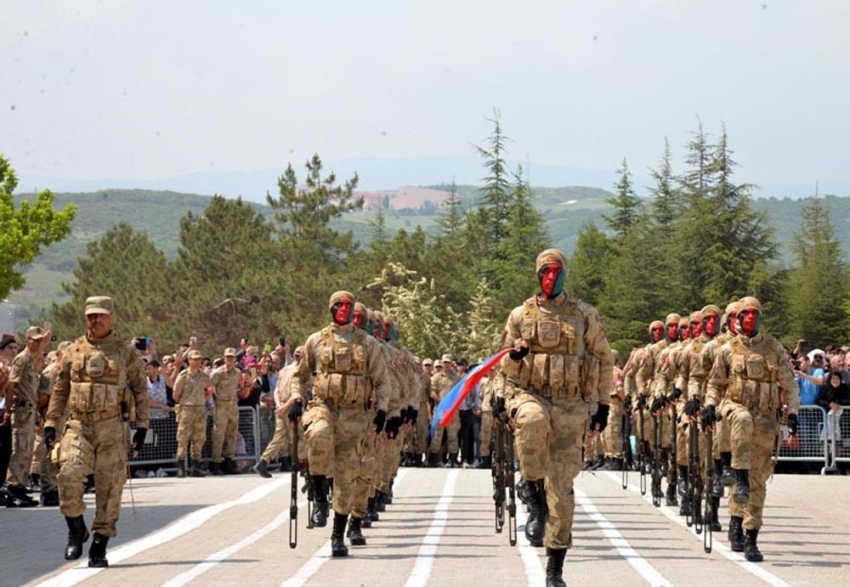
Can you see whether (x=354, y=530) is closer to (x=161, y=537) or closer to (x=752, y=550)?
(x=161, y=537)

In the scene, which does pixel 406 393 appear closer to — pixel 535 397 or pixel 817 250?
pixel 535 397

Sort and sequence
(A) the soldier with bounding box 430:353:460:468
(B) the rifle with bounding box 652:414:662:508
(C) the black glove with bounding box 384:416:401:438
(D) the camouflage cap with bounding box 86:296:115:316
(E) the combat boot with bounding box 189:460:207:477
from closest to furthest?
1. (D) the camouflage cap with bounding box 86:296:115:316
2. (C) the black glove with bounding box 384:416:401:438
3. (B) the rifle with bounding box 652:414:662:508
4. (E) the combat boot with bounding box 189:460:207:477
5. (A) the soldier with bounding box 430:353:460:468

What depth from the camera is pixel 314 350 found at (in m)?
16.8

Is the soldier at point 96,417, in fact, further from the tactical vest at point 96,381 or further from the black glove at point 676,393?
the black glove at point 676,393

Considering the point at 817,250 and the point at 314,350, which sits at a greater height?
the point at 817,250

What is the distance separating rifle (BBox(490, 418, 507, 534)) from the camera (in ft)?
55.9

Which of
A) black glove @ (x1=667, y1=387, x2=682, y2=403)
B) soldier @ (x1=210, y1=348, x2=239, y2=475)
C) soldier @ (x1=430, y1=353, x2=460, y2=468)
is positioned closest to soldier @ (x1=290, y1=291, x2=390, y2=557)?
black glove @ (x1=667, y1=387, x2=682, y2=403)

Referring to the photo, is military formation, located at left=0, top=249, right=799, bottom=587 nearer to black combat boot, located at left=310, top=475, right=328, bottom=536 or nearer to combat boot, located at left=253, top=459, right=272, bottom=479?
black combat boot, located at left=310, top=475, right=328, bottom=536

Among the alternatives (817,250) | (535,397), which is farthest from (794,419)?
(817,250)

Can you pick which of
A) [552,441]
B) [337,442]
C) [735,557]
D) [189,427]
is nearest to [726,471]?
[735,557]

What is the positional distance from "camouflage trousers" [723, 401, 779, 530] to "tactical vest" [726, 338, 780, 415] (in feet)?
0.28

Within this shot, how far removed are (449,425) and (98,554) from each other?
20351mm

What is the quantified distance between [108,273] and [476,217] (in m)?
33.9

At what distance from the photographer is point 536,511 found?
14695 millimetres
